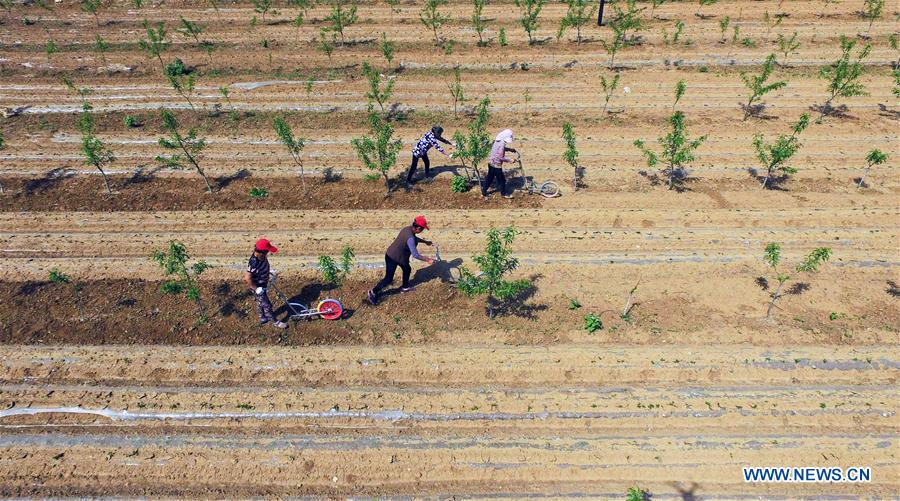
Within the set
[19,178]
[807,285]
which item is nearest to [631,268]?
[807,285]

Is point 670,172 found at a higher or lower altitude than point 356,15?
lower

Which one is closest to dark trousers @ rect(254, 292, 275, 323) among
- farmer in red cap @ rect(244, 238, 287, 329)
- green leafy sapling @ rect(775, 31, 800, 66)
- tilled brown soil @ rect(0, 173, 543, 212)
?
farmer in red cap @ rect(244, 238, 287, 329)

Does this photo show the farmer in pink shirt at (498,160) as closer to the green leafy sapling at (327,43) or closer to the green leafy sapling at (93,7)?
the green leafy sapling at (327,43)

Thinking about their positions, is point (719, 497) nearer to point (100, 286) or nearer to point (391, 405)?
point (391, 405)

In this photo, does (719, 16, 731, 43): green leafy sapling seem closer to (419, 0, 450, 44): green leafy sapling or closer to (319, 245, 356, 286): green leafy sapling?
(419, 0, 450, 44): green leafy sapling

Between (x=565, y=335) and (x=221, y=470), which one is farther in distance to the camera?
(x=565, y=335)

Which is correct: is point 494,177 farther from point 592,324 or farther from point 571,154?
point 592,324
